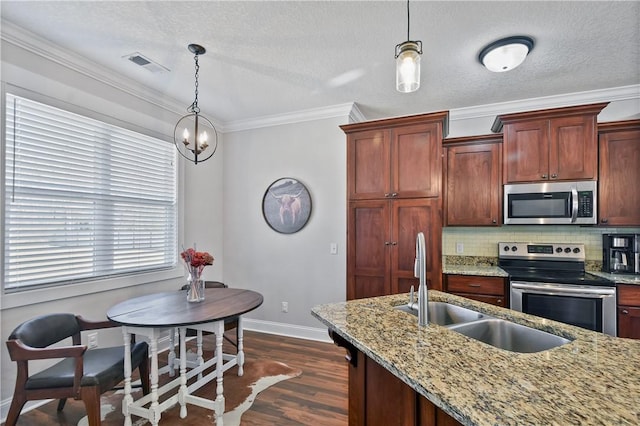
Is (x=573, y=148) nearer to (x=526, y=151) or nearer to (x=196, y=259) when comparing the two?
(x=526, y=151)

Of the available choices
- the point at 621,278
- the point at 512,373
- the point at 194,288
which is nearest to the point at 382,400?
the point at 512,373

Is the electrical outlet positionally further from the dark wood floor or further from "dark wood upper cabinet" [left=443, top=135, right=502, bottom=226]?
"dark wood upper cabinet" [left=443, top=135, right=502, bottom=226]

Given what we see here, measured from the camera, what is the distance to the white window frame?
2264mm

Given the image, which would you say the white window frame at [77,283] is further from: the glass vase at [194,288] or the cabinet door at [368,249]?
the cabinet door at [368,249]

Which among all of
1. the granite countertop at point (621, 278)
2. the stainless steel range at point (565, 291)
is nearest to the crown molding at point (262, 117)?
the stainless steel range at point (565, 291)

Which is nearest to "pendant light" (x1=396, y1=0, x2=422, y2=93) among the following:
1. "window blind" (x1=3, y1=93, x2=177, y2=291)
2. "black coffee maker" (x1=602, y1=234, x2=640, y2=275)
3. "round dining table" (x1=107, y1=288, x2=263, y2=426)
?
"round dining table" (x1=107, y1=288, x2=263, y2=426)

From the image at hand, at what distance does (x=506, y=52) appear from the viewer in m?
2.45

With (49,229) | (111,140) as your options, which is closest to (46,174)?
(49,229)

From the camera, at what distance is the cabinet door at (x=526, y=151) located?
3166 millimetres

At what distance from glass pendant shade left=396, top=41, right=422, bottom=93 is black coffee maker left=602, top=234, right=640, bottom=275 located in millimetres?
2898

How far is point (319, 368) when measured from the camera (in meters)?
3.05

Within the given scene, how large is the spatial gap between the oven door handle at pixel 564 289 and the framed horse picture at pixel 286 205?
2366 mm

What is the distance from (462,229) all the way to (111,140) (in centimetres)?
392

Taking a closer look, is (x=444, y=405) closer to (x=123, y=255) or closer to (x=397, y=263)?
(x=397, y=263)
